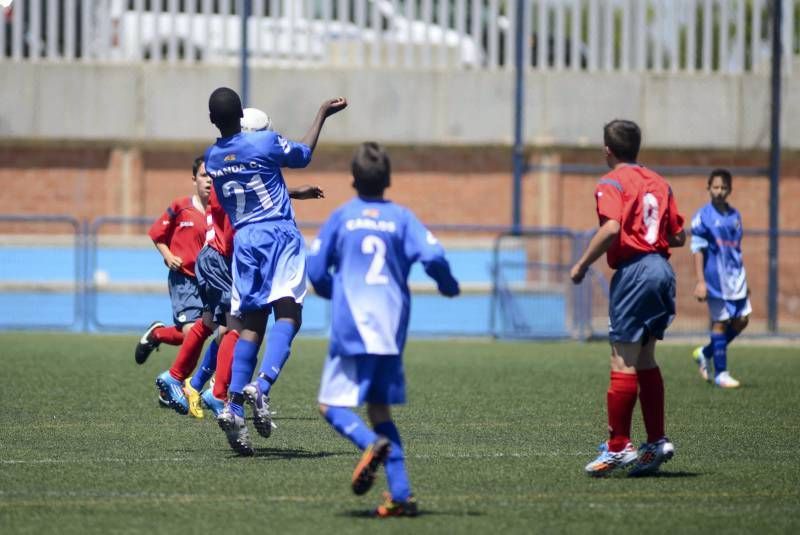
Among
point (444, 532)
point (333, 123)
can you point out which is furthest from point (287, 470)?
point (333, 123)

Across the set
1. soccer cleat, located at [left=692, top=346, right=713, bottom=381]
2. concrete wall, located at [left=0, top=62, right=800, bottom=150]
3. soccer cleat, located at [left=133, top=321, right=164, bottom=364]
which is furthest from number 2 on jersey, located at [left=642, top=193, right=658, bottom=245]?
concrete wall, located at [left=0, top=62, right=800, bottom=150]

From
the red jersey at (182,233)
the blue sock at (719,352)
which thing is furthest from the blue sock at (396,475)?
the blue sock at (719,352)

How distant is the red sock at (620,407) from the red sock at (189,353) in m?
3.61

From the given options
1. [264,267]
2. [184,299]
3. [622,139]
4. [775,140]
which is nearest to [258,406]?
[264,267]

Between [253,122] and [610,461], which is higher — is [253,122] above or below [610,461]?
A: above

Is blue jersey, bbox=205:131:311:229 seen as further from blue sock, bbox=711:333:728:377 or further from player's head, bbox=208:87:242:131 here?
blue sock, bbox=711:333:728:377

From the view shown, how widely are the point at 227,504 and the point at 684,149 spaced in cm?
1792

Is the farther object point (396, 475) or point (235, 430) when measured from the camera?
point (235, 430)

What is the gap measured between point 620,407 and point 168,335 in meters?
4.65

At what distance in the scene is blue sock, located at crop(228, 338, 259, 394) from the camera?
29.0 feet

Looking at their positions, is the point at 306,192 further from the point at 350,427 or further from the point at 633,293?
the point at 350,427

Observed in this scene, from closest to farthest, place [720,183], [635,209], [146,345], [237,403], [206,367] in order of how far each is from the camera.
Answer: [635,209], [237,403], [206,367], [146,345], [720,183]

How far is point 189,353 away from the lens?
427 inches

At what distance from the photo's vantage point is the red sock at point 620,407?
26.5ft
